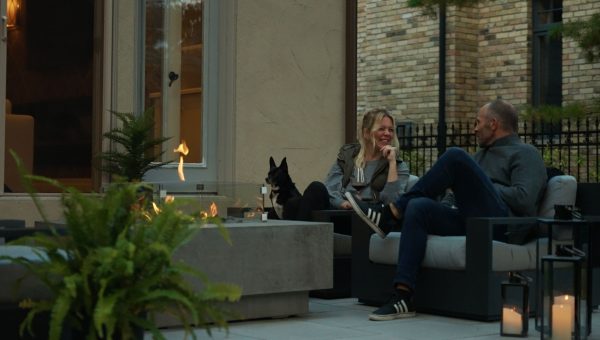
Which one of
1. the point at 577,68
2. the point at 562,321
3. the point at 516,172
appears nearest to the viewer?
the point at 562,321

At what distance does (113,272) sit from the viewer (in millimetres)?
3221

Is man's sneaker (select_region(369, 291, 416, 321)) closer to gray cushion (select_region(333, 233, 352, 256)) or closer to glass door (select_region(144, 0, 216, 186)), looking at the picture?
gray cushion (select_region(333, 233, 352, 256))

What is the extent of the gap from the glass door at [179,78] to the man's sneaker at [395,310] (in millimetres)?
3482

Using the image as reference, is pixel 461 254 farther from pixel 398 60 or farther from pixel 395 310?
pixel 398 60

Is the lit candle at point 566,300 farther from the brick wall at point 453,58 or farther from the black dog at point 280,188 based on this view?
the brick wall at point 453,58

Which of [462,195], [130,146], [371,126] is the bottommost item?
[462,195]

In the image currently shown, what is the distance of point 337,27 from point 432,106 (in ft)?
27.6

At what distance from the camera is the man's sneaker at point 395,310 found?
20.8 ft

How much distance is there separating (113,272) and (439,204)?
3.60 metres

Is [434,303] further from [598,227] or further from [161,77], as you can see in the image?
[161,77]

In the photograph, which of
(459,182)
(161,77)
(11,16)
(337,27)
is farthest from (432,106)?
(459,182)

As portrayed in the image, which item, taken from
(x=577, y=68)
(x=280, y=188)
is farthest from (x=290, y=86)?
(x=577, y=68)

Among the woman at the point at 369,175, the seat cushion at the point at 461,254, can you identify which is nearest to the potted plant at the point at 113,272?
the seat cushion at the point at 461,254

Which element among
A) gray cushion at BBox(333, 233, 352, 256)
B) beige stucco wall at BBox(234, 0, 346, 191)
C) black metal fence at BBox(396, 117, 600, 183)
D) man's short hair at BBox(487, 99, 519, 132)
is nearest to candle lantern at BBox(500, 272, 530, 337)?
man's short hair at BBox(487, 99, 519, 132)
